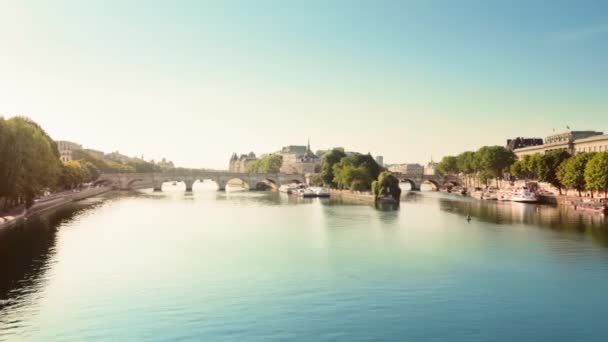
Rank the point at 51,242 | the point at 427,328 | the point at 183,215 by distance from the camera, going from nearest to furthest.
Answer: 1. the point at 427,328
2. the point at 51,242
3. the point at 183,215

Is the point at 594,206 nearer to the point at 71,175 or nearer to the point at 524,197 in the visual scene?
the point at 524,197

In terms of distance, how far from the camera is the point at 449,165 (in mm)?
175125

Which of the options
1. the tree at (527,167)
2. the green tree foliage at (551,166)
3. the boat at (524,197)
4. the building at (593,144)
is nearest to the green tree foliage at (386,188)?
the boat at (524,197)

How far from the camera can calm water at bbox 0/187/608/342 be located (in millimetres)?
25406

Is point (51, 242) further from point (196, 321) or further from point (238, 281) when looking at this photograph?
point (196, 321)

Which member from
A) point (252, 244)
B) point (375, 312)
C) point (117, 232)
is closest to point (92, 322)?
point (375, 312)

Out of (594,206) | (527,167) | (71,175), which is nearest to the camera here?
(594,206)

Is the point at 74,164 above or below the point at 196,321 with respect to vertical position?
above

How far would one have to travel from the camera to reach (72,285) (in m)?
33.5

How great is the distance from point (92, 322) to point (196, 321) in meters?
4.71

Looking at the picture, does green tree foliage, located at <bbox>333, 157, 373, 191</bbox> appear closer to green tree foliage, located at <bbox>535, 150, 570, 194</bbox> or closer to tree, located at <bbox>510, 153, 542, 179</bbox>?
tree, located at <bbox>510, 153, 542, 179</bbox>

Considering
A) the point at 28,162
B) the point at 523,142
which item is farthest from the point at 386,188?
the point at 523,142

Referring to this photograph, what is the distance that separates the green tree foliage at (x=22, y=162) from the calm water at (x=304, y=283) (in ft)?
17.7

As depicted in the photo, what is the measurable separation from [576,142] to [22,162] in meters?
111
